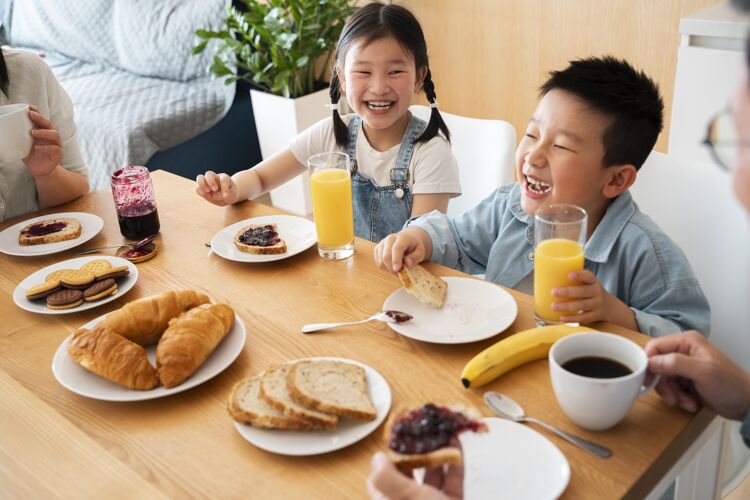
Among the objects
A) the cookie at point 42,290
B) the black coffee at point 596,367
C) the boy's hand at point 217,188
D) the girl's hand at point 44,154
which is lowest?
the cookie at point 42,290

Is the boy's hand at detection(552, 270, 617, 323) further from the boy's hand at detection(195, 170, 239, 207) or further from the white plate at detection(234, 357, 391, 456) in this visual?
the boy's hand at detection(195, 170, 239, 207)

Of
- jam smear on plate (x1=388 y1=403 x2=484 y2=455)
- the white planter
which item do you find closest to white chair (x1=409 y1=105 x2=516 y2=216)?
jam smear on plate (x1=388 y1=403 x2=484 y2=455)

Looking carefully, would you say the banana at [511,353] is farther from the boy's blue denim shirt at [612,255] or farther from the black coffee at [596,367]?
the boy's blue denim shirt at [612,255]

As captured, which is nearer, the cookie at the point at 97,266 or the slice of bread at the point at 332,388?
the slice of bread at the point at 332,388

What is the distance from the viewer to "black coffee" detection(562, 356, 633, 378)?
926mm

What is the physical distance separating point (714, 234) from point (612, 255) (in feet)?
0.75

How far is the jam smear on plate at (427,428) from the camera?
750mm

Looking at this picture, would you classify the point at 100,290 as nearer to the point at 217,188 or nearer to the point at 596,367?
the point at 217,188

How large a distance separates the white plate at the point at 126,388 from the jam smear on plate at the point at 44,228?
48 centimetres

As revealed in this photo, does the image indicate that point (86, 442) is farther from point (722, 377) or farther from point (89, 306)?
point (722, 377)

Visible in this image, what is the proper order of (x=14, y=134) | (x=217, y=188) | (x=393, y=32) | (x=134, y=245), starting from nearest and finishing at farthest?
1. (x=14, y=134)
2. (x=134, y=245)
3. (x=217, y=188)
4. (x=393, y=32)

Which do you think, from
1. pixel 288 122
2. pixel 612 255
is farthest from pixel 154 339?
pixel 288 122

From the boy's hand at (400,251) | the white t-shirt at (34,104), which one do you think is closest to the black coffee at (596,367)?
the boy's hand at (400,251)

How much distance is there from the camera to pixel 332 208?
1396mm
